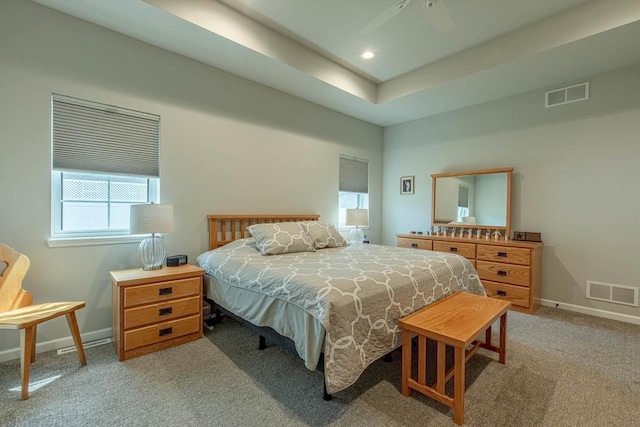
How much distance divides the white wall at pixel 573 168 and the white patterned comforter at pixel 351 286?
1.63 m

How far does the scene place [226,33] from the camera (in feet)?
8.69

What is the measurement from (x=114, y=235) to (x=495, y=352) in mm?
3511

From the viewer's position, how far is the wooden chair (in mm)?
1746

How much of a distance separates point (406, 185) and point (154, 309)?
13.5 ft

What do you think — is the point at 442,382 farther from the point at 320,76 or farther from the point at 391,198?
the point at 391,198

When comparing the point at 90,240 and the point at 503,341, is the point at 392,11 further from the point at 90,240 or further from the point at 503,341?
the point at 90,240

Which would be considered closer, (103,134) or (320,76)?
(103,134)

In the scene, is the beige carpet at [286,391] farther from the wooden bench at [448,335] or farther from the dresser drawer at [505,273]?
the dresser drawer at [505,273]

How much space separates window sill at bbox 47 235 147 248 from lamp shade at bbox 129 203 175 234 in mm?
351

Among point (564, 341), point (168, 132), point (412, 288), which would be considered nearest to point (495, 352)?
point (564, 341)

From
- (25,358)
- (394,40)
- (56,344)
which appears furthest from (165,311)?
(394,40)

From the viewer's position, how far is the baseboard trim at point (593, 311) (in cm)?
308

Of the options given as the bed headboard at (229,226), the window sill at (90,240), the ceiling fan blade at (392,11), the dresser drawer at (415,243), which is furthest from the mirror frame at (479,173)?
the window sill at (90,240)

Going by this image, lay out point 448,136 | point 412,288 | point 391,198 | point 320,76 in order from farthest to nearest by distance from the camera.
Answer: point 391,198 → point 448,136 → point 320,76 → point 412,288
